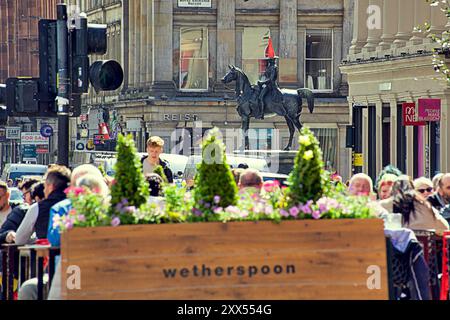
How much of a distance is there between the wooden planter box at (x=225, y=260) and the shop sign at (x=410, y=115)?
32.4 meters

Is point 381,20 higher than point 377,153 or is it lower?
higher

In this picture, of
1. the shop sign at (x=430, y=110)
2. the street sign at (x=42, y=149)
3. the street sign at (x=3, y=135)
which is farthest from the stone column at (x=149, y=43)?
the shop sign at (x=430, y=110)

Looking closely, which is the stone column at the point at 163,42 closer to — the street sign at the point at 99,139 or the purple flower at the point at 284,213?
the street sign at the point at 99,139

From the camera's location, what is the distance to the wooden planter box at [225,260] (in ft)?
38.7

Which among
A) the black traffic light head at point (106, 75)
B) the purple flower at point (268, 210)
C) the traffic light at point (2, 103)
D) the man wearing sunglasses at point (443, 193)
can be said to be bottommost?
the man wearing sunglasses at point (443, 193)

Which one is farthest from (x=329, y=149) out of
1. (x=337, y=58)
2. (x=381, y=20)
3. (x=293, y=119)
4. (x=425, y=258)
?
(x=425, y=258)

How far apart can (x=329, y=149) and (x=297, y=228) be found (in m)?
63.5

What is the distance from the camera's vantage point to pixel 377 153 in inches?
2004

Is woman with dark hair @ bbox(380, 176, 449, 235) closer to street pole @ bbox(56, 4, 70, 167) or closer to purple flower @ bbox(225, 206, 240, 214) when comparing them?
purple flower @ bbox(225, 206, 240, 214)

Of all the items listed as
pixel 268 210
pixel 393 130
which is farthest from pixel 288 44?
pixel 268 210

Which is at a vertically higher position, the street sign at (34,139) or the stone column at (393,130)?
the stone column at (393,130)

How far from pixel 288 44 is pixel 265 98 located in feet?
57.9

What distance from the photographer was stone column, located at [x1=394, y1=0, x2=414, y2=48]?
162ft
